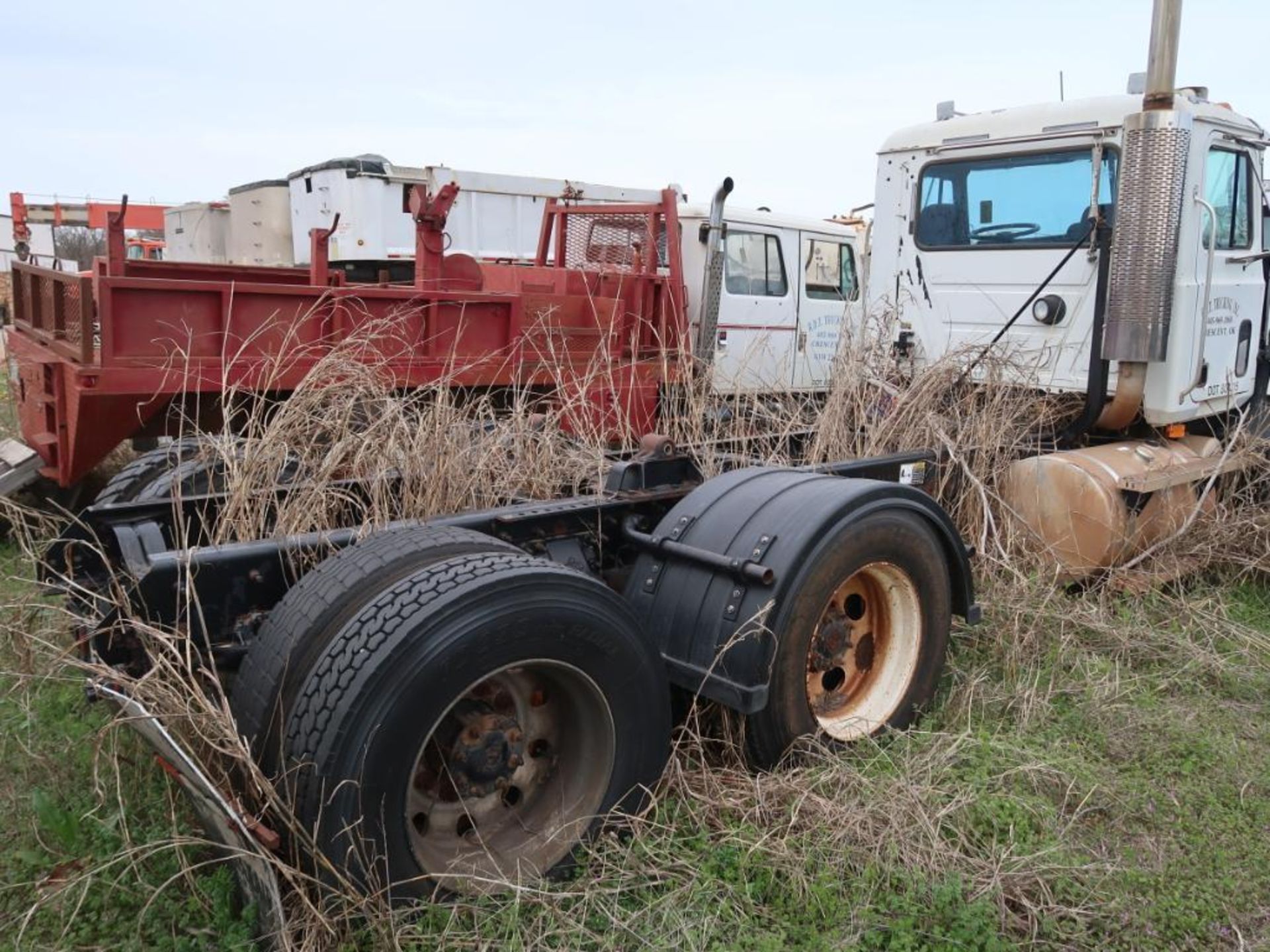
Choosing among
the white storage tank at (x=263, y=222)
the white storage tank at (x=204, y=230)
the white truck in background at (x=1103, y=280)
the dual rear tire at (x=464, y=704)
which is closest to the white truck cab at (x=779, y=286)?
the white truck in background at (x=1103, y=280)

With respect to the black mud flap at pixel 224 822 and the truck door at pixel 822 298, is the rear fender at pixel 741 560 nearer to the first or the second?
the black mud flap at pixel 224 822

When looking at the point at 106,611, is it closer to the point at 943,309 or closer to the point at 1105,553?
the point at 1105,553

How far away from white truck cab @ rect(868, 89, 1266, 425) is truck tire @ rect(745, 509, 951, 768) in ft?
7.51

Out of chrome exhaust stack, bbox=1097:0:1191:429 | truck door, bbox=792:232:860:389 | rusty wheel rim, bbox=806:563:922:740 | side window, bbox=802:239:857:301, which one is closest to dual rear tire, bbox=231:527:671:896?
rusty wheel rim, bbox=806:563:922:740

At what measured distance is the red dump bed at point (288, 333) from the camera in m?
4.87

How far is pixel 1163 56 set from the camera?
4727mm

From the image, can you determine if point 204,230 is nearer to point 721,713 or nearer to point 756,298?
point 756,298

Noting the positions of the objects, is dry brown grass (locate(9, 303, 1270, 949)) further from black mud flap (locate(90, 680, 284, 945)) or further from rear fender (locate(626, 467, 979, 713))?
rear fender (locate(626, 467, 979, 713))

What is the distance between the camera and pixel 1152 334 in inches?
191

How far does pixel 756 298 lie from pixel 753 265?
294mm

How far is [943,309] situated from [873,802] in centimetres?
387

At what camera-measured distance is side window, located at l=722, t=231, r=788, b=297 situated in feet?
29.7

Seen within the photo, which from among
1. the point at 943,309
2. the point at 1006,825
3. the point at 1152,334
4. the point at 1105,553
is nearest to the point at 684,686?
the point at 1006,825

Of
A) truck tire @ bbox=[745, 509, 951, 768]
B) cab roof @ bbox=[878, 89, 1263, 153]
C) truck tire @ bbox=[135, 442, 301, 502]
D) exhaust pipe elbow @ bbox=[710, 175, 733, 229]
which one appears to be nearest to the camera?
truck tire @ bbox=[745, 509, 951, 768]
